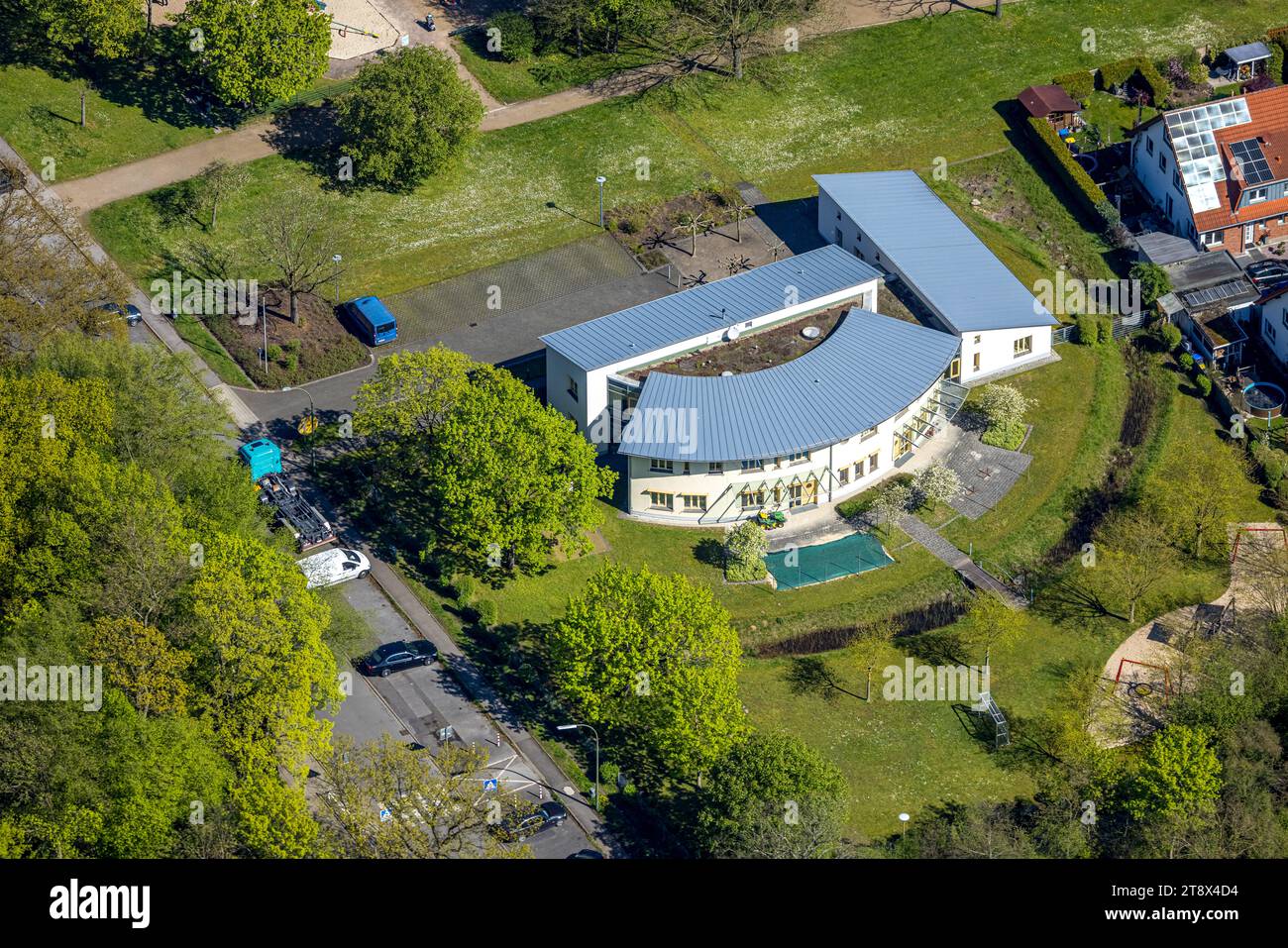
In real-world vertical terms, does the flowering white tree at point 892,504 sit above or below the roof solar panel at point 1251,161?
below

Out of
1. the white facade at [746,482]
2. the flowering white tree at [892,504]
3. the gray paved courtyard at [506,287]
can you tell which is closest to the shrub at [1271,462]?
the flowering white tree at [892,504]

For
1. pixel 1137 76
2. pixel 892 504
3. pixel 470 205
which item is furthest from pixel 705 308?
pixel 1137 76

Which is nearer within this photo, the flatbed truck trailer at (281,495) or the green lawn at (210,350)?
the flatbed truck trailer at (281,495)

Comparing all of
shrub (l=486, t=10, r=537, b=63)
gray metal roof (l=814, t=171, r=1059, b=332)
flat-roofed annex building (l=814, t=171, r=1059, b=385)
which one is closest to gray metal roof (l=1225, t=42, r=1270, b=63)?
gray metal roof (l=814, t=171, r=1059, b=332)

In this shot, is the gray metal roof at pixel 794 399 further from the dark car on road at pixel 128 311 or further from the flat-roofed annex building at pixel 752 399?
the dark car on road at pixel 128 311

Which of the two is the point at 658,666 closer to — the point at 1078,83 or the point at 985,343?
the point at 985,343

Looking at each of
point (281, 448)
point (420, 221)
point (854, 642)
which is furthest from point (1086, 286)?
point (281, 448)

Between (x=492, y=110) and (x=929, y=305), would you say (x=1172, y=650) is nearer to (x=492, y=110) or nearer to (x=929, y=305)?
(x=929, y=305)
